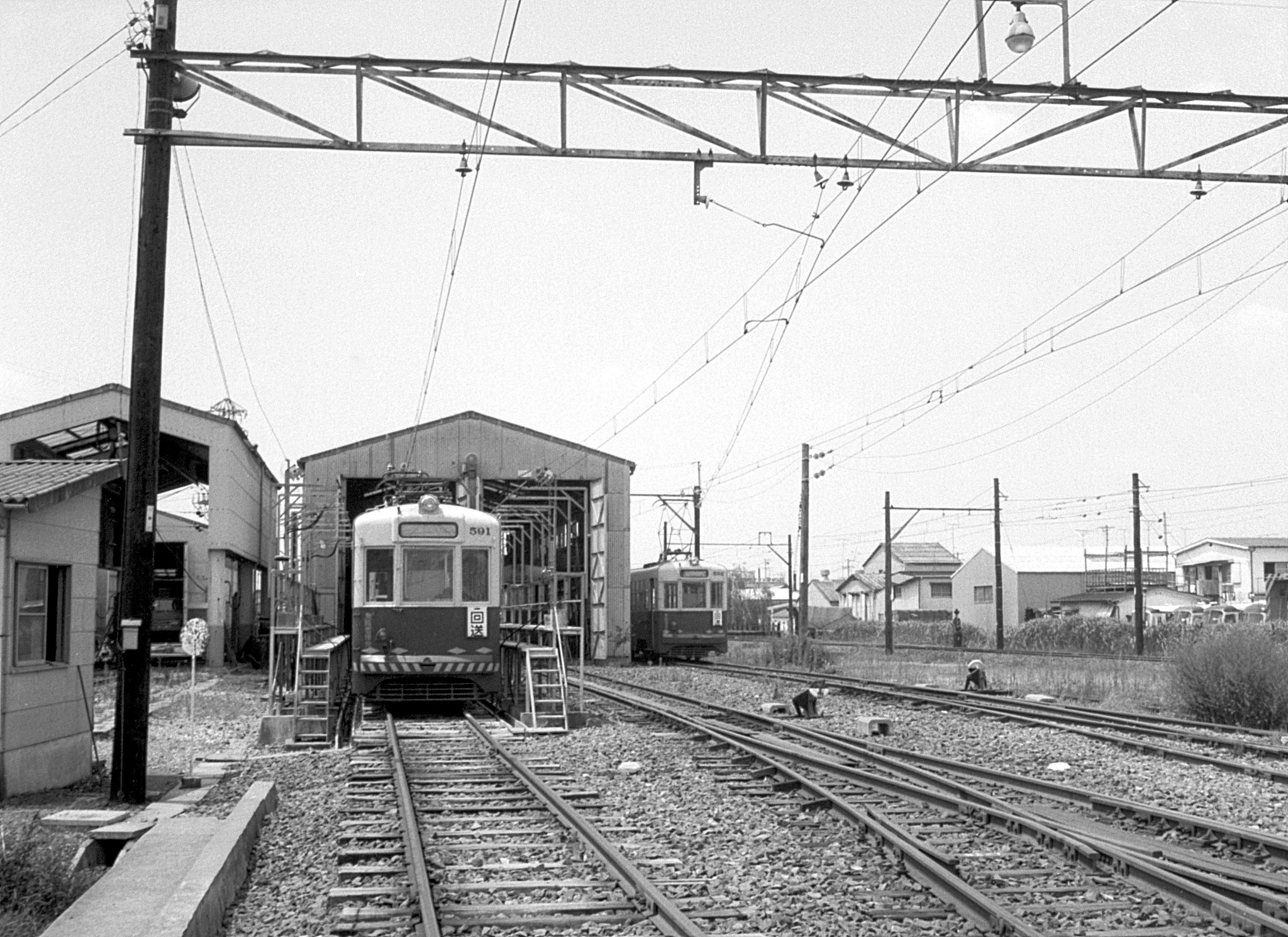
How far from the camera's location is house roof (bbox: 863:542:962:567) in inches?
3263

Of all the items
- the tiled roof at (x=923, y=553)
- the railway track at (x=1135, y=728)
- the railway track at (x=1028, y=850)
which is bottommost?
the railway track at (x=1135, y=728)

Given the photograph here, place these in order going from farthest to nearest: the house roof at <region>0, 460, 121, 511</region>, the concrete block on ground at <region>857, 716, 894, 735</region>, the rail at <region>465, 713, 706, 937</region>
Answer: the concrete block on ground at <region>857, 716, 894, 735</region>
the house roof at <region>0, 460, 121, 511</region>
the rail at <region>465, 713, 706, 937</region>

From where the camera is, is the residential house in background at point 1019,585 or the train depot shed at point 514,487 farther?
the residential house in background at point 1019,585

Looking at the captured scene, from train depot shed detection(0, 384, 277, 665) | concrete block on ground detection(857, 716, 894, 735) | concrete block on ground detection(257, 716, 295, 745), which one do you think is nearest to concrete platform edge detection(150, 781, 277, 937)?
concrete block on ground detection(257, 716, 295, 745)

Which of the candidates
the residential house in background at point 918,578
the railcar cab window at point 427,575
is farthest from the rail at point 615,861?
the residential house in background at point 918,578

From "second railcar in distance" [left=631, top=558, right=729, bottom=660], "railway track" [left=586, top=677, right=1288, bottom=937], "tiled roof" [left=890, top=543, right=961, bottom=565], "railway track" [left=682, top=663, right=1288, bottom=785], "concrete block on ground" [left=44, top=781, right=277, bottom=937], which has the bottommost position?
"railway track" [left=682, top=663, right=1288, bottom=785]

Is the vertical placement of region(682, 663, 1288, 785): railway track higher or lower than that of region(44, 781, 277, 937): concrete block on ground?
lower

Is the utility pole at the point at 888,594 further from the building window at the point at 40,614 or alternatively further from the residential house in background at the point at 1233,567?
the building window at the point at 40,614

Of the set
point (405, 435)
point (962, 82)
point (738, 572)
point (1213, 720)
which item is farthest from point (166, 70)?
point (738, 572)

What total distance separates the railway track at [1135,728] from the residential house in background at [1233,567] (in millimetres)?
43139

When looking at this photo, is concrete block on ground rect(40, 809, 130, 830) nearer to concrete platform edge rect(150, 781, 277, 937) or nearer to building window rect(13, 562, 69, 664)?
concrete platform edge rect(150, 781, 277, 937)

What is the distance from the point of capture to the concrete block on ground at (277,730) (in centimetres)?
1477

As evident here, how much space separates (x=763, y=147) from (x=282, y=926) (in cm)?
677

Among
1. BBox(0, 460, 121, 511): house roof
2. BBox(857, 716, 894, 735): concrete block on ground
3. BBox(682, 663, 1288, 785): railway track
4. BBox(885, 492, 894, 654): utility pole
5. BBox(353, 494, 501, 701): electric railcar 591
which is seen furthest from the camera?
BBox(885, 492, 894, 654): utility pole
